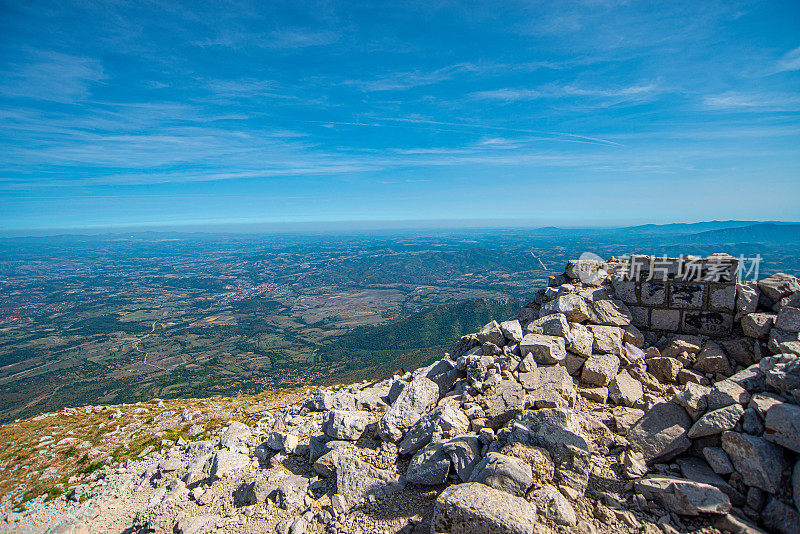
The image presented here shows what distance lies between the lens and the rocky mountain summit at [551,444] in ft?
20.0

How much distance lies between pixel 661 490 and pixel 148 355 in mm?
185046

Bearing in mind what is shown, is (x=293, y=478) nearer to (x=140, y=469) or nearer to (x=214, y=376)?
(x=140, y=469)

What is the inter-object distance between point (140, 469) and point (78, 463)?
4590 millimetres

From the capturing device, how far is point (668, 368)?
11305 millimetres

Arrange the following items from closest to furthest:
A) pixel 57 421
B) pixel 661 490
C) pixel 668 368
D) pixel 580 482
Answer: pixel 661 490
pixel 580 482
pixel 668 368
pixel 57 421

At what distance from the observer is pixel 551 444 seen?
7.31m

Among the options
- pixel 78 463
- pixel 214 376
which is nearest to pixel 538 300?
pixel 78 463

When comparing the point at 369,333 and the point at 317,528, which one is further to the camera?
the point at 369,333

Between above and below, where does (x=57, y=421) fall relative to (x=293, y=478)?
below

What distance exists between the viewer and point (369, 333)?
166m

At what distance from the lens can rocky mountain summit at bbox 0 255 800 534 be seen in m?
6.09

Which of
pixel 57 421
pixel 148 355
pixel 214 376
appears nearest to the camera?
pixel 57 421

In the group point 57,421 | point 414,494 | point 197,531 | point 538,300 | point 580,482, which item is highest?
point 538,300

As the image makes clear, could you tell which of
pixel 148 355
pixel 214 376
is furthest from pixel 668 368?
pixel 148 355
